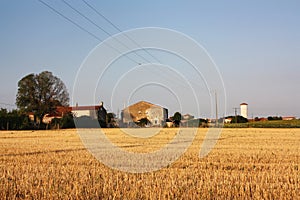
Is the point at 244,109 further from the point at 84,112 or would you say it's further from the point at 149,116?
the point at 149,116

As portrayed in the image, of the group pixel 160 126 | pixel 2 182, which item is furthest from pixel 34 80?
pixel 2 182

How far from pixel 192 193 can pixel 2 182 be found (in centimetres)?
420

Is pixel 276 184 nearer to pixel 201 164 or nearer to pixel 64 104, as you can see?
pixel 201 164

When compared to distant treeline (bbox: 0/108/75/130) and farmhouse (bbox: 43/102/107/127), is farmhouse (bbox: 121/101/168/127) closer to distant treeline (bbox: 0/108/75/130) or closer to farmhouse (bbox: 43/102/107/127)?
farmhouse (bbox: 43/102/107/127)

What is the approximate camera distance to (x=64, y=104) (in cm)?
7656

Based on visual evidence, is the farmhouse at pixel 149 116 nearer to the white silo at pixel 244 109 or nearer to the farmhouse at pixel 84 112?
the farmhouse at pixel 84 112

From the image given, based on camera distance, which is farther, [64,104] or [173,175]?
[64,104]

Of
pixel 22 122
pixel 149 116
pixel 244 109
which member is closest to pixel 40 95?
pixel 22 122

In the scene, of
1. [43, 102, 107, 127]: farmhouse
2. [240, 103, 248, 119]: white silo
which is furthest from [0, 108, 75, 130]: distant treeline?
[240, 103, 248, 119]: white silo

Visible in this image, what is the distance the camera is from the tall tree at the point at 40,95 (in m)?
73.4

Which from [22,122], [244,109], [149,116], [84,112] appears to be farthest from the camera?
[244,109]

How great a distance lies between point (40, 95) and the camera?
74.8m

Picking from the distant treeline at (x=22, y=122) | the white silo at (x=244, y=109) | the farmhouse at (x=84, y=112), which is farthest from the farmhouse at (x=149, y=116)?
the white silo at (x=244, y=109)

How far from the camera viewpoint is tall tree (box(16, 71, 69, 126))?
73.4m
